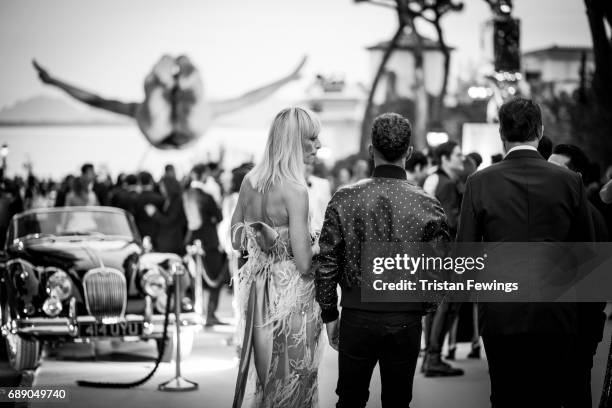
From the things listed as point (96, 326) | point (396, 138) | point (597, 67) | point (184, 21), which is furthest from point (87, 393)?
point (184, 21)

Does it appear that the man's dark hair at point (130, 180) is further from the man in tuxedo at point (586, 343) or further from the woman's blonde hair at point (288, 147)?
the man in tuxedo at point (586, 343)

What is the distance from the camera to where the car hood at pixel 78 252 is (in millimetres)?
9883

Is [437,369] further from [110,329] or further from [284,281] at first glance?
[284,281]

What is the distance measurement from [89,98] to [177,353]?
1602cm

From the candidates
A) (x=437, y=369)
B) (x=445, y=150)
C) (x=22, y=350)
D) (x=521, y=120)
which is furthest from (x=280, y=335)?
(x=445, y=150)

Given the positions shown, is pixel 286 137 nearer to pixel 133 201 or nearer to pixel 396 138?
pixel 396 138

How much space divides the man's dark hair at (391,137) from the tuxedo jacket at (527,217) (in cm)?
41

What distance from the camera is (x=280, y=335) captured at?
18.5 ft

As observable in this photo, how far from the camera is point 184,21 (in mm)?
24484

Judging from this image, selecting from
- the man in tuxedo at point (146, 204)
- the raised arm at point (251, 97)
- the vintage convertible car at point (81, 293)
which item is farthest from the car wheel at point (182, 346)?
the raised arm at point (251, 97)

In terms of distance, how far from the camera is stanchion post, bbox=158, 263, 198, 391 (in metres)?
8.80

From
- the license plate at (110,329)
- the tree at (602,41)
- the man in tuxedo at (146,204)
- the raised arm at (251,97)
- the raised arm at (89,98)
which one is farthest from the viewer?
the raised arm at (251,97)

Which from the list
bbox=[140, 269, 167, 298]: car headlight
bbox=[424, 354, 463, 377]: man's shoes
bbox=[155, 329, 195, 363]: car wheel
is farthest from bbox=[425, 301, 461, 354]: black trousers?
bbox=[140, 269, 167, 298]: car headlight

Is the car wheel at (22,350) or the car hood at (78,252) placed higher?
the car hood at (78,252)
